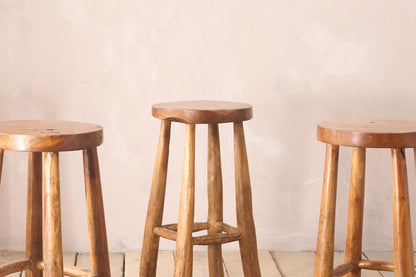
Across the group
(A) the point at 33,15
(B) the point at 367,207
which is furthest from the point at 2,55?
(B) the point at 367,207

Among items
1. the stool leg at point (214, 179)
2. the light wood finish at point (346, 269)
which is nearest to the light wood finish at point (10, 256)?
the stool leg at point (214, 179)

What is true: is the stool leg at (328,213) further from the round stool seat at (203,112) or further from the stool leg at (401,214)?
the round stool seat at (203,112)

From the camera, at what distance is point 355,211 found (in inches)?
98.0

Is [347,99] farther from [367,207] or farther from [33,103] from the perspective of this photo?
[33,103]

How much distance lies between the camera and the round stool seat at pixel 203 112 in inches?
89.8

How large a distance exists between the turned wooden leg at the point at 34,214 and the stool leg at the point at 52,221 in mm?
433

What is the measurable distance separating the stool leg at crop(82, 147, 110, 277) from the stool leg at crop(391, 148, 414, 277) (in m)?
0.94

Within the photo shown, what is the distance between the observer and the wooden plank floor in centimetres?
290

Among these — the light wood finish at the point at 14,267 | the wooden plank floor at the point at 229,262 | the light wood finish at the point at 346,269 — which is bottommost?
the wooden plank floor at the point at 229,262

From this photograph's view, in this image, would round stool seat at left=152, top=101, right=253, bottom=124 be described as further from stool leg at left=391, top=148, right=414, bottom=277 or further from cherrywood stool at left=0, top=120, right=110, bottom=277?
stool leg at left=391, top=148, right=414, bottom=277

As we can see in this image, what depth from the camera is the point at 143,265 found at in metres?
2.54

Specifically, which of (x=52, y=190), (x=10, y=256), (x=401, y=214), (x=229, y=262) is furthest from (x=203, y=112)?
(x=10, y=256)

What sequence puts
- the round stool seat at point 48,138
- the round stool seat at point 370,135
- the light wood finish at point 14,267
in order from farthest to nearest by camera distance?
the light wood finish at point 14,267, the round stool seat at point 370,135, the round stool seat at point 48,138

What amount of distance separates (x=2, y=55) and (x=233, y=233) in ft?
4.62
